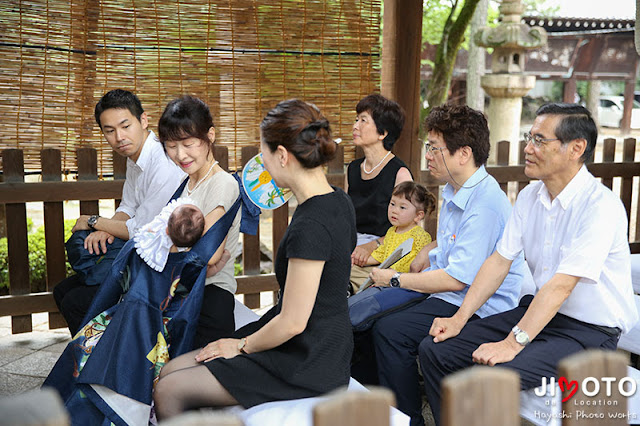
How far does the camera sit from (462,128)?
2.96 metres

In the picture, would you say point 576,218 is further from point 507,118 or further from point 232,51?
point 507,118

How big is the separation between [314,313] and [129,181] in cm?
192

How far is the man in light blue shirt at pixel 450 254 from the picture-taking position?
9.45 feet

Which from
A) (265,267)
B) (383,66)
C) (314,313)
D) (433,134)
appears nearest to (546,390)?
(314,313)

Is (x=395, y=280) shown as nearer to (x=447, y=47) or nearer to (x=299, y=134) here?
(x=299, y=134)

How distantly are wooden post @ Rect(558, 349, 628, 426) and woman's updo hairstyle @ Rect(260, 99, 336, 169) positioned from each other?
3.75 feet

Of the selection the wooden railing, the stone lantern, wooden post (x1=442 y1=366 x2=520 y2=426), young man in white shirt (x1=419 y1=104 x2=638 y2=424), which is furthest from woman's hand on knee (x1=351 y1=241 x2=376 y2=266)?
the stone lantern

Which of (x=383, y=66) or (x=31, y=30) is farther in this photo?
(x=383, y=66)

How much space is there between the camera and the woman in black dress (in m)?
2.18

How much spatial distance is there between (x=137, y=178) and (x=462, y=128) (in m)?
1.81

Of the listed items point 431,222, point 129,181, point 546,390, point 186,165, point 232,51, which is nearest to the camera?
point 546,390


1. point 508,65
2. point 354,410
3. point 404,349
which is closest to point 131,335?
point 404,349

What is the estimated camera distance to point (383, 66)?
4680 millimetres

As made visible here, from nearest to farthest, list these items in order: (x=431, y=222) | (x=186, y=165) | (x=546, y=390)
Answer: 1. (x=546, y=390)
2. (x=186, y=165)
3. (x=431, y=222)
